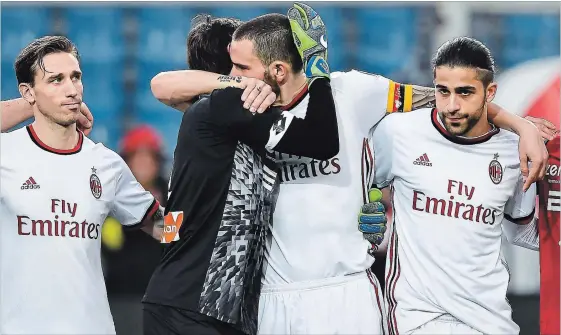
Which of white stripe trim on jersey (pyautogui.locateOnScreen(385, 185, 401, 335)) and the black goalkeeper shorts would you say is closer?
the black goalkeeper shorts

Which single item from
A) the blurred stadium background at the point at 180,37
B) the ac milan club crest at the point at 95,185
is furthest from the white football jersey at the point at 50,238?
the blurred stadium background at the point at 180,37

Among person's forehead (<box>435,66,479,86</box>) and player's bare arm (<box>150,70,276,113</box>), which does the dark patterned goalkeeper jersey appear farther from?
person's forehead (<box>435,66,479,86</box>)

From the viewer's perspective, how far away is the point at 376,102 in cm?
522

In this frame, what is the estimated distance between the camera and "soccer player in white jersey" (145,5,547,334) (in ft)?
16.4

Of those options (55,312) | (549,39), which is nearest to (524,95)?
(549,39)

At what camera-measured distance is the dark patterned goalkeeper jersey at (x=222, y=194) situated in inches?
189

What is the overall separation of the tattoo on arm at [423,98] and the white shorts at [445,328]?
1160 millimetres

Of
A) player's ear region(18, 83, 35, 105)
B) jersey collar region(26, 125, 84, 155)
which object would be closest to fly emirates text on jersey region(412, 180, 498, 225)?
jersey collar region(26, 125, 84, 155)

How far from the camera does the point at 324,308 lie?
500 centimetres

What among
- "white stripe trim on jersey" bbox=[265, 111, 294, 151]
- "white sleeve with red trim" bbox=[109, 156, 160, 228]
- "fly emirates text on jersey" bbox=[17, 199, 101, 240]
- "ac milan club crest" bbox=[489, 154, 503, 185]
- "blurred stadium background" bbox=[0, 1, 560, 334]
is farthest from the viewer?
"blurred stadium background" bbox=[0, 1, 560, 334]

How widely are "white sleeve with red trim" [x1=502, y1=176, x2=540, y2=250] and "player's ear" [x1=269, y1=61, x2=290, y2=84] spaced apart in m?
1.40

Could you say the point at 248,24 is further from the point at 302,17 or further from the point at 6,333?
the point at 6,333

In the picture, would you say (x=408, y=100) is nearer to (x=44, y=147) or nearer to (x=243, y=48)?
(x=243, y=48)

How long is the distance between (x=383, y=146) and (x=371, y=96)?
0.97 feet
